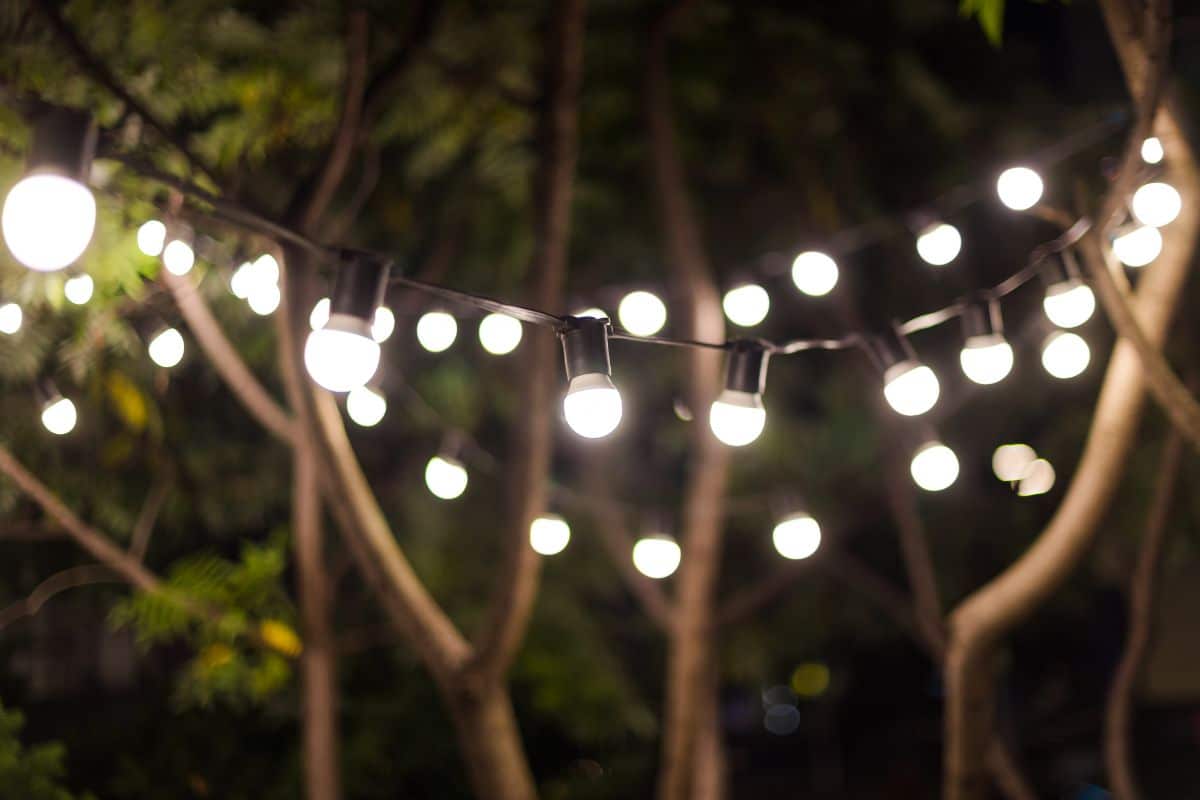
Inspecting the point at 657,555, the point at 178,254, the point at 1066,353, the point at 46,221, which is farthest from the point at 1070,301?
the point at 178,254

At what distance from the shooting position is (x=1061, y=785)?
8.30 meters

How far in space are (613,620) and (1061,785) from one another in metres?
5.03

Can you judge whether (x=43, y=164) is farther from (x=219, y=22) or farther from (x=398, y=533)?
(x=398, y=533)

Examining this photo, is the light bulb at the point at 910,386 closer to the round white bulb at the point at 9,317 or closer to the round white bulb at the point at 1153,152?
the round white bulb at the point at 1153,152

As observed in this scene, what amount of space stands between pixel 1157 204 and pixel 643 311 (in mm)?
1519

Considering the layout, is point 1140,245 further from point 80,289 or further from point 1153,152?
point 80,289

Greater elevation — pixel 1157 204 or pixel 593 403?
pixel 1157 204

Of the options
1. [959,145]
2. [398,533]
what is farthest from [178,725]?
[959,145]

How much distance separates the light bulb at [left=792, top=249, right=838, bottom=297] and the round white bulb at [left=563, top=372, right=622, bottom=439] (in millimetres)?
1199

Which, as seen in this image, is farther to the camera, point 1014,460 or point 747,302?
point 1014,460

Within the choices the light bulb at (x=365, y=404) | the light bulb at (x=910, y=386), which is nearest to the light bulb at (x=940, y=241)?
the light bulb at (x=910, y=386)

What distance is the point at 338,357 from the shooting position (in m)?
1.53

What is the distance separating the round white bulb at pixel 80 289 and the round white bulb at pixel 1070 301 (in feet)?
8.16

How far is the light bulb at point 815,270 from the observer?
270 cm
